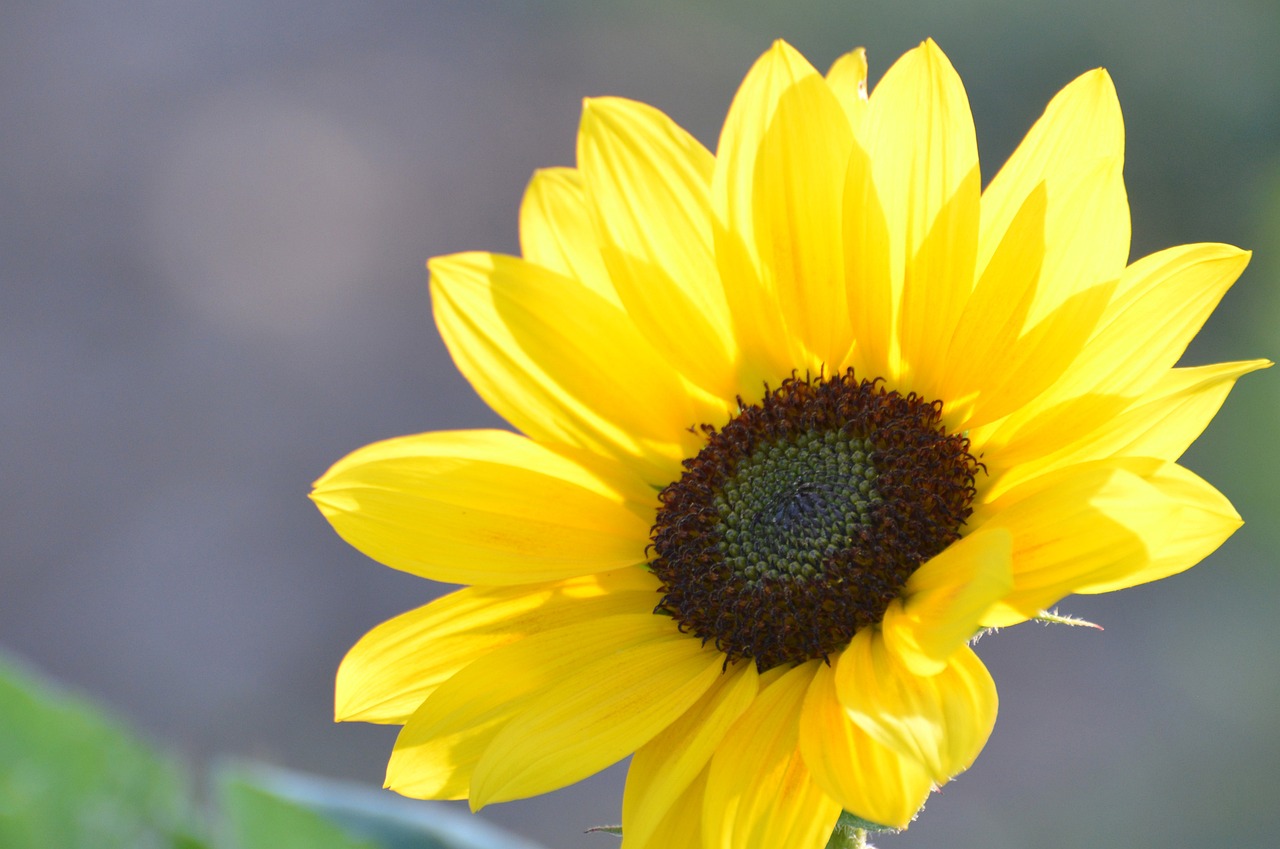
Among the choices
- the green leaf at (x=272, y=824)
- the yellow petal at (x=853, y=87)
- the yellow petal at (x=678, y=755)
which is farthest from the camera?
the yellow petal at (x=853, y=87)

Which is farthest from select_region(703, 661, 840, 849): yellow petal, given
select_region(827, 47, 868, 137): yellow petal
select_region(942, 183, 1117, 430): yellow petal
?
select_region(827, 47, 868, 137): yellow petal

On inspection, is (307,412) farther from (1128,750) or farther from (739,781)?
(739,781)

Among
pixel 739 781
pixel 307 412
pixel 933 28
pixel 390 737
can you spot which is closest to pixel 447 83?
pixel 307 412

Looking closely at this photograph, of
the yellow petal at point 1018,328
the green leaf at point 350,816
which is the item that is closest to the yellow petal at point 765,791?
the green leaf at point 350,816

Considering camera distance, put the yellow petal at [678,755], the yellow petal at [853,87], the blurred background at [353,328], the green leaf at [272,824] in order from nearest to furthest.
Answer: the green leaf at [272,824] < the yellow petal at [678,755] < the yellow petal at [853,87] < the blurred background at [353,328]

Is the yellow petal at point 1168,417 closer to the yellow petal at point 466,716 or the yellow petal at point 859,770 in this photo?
the yellow petal at point 859,770

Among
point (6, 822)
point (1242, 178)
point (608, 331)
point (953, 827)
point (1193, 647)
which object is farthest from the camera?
point (1242, 178)

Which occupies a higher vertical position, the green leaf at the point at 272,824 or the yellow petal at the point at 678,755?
the green leaf at the point at 272,824

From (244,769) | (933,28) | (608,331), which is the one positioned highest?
(933,28)
